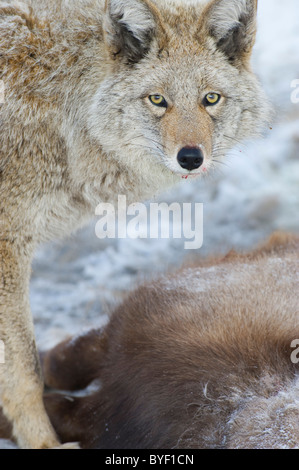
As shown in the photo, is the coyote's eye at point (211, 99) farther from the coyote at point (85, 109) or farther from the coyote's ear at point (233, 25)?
the coyote's ear at point (233, 25)

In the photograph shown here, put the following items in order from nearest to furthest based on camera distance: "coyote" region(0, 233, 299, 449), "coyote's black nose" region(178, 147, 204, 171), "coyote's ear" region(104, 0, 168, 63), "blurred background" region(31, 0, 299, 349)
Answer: "coyote" region(0, 233, 299, 449), "coyote's black nose" region(178, 147, 204, 171), "coyote's ear" region(104, 0, 168, 63), "blurred background" region(31, 0, 299, 349)

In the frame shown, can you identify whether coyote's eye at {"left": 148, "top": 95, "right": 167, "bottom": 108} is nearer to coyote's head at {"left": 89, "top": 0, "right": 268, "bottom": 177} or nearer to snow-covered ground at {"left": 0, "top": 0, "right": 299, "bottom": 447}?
coyote's head at {"left": 89, "top": 0, "right": 268, "bottom": 177}

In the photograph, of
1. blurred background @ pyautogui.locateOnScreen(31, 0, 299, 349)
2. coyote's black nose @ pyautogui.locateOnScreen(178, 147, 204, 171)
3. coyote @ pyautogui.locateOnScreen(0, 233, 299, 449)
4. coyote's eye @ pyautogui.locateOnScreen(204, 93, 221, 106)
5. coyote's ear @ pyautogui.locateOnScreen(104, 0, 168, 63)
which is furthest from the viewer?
blurred background @ pyautogui.locateOnScreen(31, 0, 299, 349)

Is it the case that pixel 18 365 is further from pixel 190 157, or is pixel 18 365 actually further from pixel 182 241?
pixel 182 241

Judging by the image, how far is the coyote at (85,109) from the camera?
3.13 metres

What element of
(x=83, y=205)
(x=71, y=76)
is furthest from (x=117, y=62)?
(x=83, y=205)

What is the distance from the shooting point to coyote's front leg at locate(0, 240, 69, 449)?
3.11m

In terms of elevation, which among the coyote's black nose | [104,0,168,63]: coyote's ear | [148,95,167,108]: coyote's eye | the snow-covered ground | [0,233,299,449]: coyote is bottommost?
the snow-covered ground

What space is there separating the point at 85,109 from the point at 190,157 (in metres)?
0.73

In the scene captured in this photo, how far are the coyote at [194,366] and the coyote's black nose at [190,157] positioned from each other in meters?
0.64

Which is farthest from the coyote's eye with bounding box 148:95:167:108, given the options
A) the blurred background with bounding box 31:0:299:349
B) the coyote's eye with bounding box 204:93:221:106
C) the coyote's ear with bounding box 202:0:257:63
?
the blurred background with bounding box 31:0:299:349

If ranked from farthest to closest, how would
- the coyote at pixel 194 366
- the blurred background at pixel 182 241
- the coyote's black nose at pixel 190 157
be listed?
1. the blurred background at pixel 182 241
2. the coyote's black nose at pixel 190 157
3. the coyote at pixel 194 366

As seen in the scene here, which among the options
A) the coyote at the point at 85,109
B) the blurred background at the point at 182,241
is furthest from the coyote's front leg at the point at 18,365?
the blurred background at the point at 182,241

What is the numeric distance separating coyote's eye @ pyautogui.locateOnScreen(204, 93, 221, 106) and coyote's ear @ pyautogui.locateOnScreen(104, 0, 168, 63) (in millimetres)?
433
